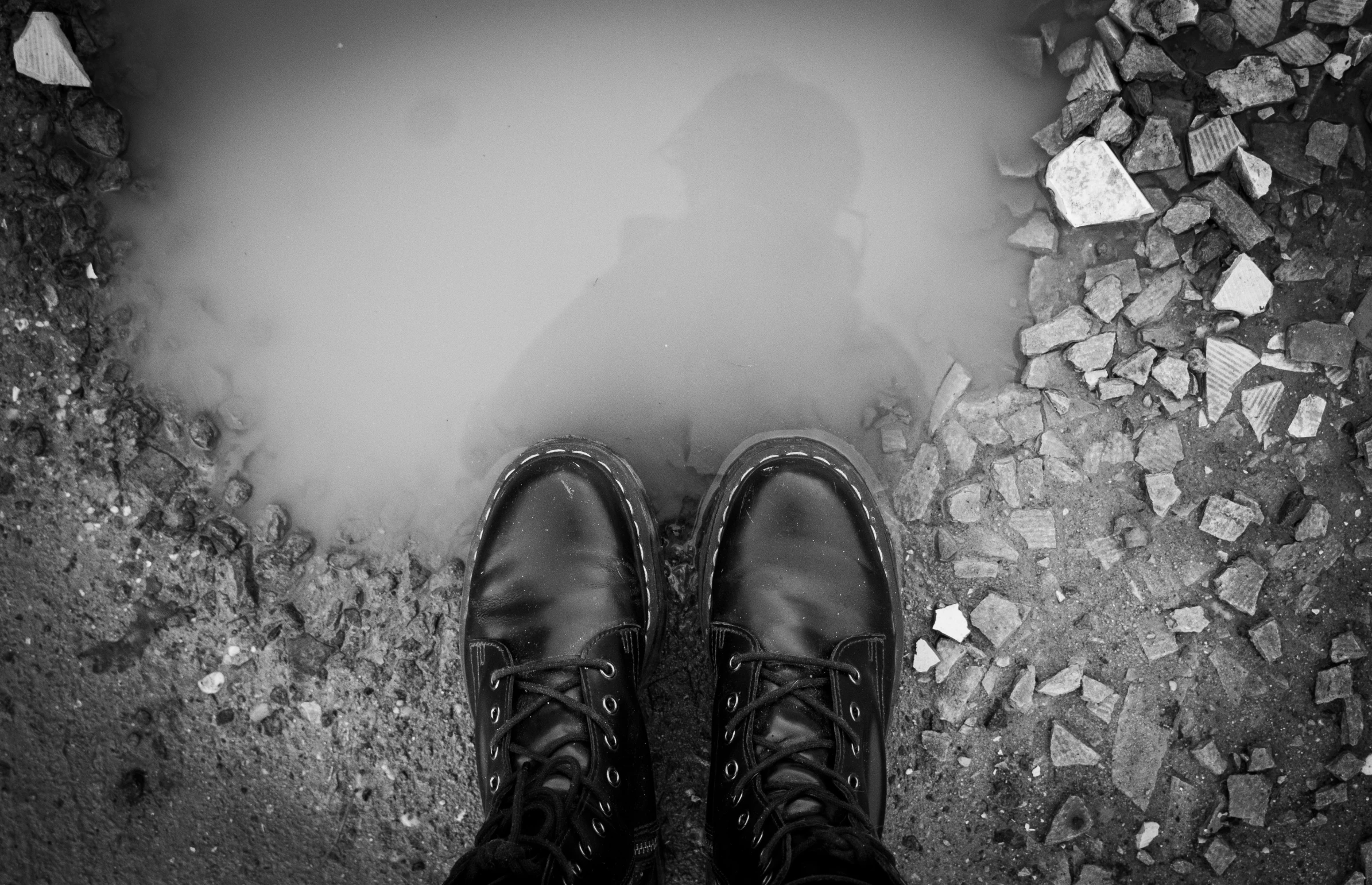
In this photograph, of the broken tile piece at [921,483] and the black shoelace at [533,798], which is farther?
the broken tile piece at [921,483]

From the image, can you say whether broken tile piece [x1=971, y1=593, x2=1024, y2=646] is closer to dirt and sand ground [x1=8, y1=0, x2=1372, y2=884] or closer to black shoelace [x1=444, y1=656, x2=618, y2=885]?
dirt and sand ground [x1=8, y1=0, x2=1372, y2=884]

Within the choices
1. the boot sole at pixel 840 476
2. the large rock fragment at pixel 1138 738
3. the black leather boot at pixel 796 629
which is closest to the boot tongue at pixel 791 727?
the black leather boot at pixel 796 629

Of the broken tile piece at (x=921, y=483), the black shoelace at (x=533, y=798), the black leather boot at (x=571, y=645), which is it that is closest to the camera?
the black shoelace at (x=533, y=798)

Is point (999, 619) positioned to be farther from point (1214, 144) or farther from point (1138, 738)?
point (1214, 144)

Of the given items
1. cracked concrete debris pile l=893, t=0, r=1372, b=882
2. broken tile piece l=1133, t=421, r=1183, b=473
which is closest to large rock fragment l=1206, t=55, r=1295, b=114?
cracked concrete debris pile l=893, t=0, r=1372, b=882

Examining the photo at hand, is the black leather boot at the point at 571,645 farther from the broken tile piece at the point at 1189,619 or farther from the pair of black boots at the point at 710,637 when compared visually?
the broken tile piece at the point at 1189,619

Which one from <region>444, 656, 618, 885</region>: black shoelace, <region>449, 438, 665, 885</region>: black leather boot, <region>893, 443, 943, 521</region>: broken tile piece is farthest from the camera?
<region>893, 443, 943, 521</region>: broken tile piece

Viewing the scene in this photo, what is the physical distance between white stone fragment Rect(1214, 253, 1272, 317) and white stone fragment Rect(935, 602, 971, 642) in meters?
0.67

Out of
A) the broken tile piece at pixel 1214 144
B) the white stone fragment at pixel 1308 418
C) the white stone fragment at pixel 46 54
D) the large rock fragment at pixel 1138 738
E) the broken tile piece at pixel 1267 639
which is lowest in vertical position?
the large rock fragment at pixel 1138 738

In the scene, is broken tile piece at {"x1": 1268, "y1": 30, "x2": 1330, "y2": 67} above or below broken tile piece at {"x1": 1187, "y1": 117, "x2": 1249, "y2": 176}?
above

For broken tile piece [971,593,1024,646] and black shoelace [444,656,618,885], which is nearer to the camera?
black shoelace [444,656,618,885]

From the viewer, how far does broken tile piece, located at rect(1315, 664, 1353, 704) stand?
1.22m

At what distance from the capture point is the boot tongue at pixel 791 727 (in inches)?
45.6

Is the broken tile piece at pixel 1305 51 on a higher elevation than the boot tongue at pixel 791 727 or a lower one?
higher
